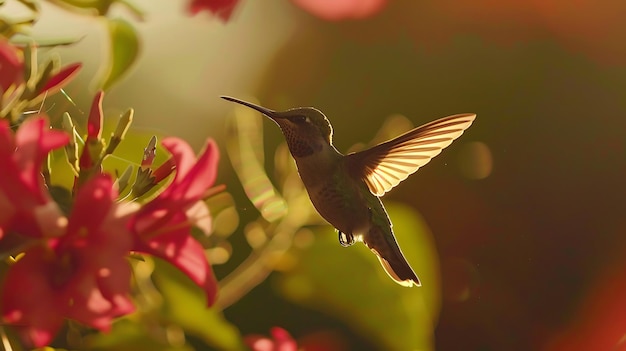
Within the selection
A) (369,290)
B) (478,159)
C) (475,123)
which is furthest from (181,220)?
(475,123)

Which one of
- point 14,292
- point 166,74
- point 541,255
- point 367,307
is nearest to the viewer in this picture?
point 14,292

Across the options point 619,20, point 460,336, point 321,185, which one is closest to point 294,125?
point 321,185

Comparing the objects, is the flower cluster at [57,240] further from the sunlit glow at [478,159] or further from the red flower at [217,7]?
the sunlit glow at [478,159]

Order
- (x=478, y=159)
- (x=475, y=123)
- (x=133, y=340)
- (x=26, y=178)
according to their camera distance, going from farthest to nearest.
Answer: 1. (x=475, y=123)
2. (x=478, y=159)
3. (x=133, y=340)
4. (x=26, y=178)

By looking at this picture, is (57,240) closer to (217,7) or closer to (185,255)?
(185,255)

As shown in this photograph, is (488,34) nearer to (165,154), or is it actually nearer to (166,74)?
(166,74)

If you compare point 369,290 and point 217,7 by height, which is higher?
point 217,7

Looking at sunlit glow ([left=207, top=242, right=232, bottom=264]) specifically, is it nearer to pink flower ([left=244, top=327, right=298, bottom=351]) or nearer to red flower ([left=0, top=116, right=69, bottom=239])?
pink flower ([left=244, top=327, right=298, bottom=351])
